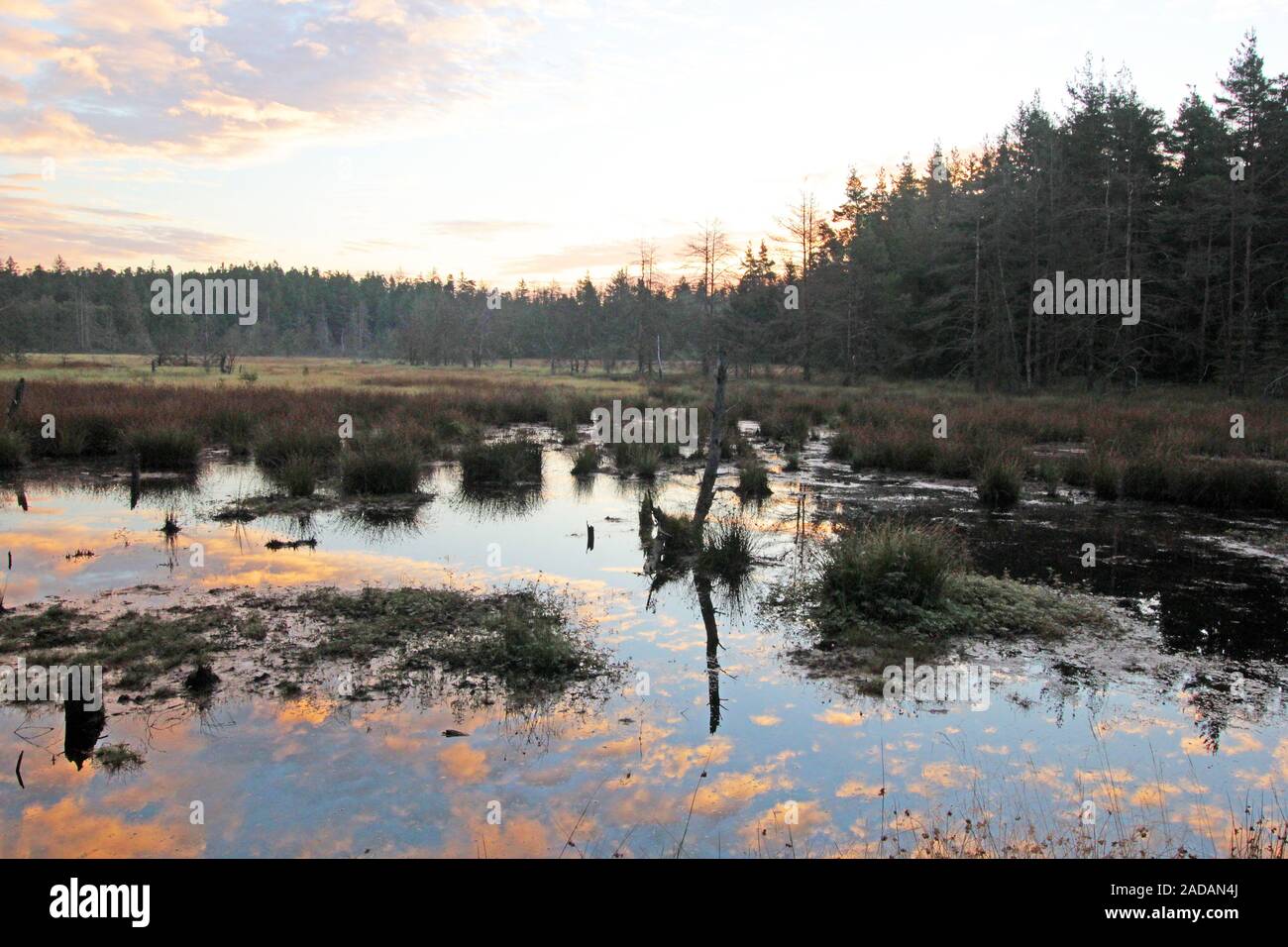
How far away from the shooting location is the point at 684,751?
5605mm

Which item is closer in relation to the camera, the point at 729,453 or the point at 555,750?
the point at 555,750

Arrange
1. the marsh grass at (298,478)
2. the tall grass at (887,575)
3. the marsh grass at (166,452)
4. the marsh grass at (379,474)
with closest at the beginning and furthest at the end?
1. the tall grass at (887,575)
2. the marsh grass at (298,478)
3. the marsh grass at (379,474)
4. the marsh grass at (166,452)

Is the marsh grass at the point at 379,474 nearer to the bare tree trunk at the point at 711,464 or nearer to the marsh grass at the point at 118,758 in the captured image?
the bare tree trunk at the point at 711,464

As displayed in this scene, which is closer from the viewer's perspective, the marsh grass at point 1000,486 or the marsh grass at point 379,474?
the marsh grass at point 1000,486

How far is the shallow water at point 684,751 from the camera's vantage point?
4566 mm

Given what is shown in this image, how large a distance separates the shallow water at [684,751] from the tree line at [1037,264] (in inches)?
1056

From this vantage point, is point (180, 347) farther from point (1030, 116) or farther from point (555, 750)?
point (555, 750)

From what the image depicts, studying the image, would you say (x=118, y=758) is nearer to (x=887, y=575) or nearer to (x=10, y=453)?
(x=887, y=575)

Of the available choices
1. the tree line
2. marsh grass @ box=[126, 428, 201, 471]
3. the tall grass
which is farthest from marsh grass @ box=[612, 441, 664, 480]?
the tree line

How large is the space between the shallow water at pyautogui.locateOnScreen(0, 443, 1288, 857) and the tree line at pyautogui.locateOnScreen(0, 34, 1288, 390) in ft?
88.0

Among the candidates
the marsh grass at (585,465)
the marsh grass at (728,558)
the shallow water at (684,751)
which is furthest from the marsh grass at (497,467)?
the shallow water at (684,751)

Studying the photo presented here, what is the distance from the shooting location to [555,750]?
5.50 m
